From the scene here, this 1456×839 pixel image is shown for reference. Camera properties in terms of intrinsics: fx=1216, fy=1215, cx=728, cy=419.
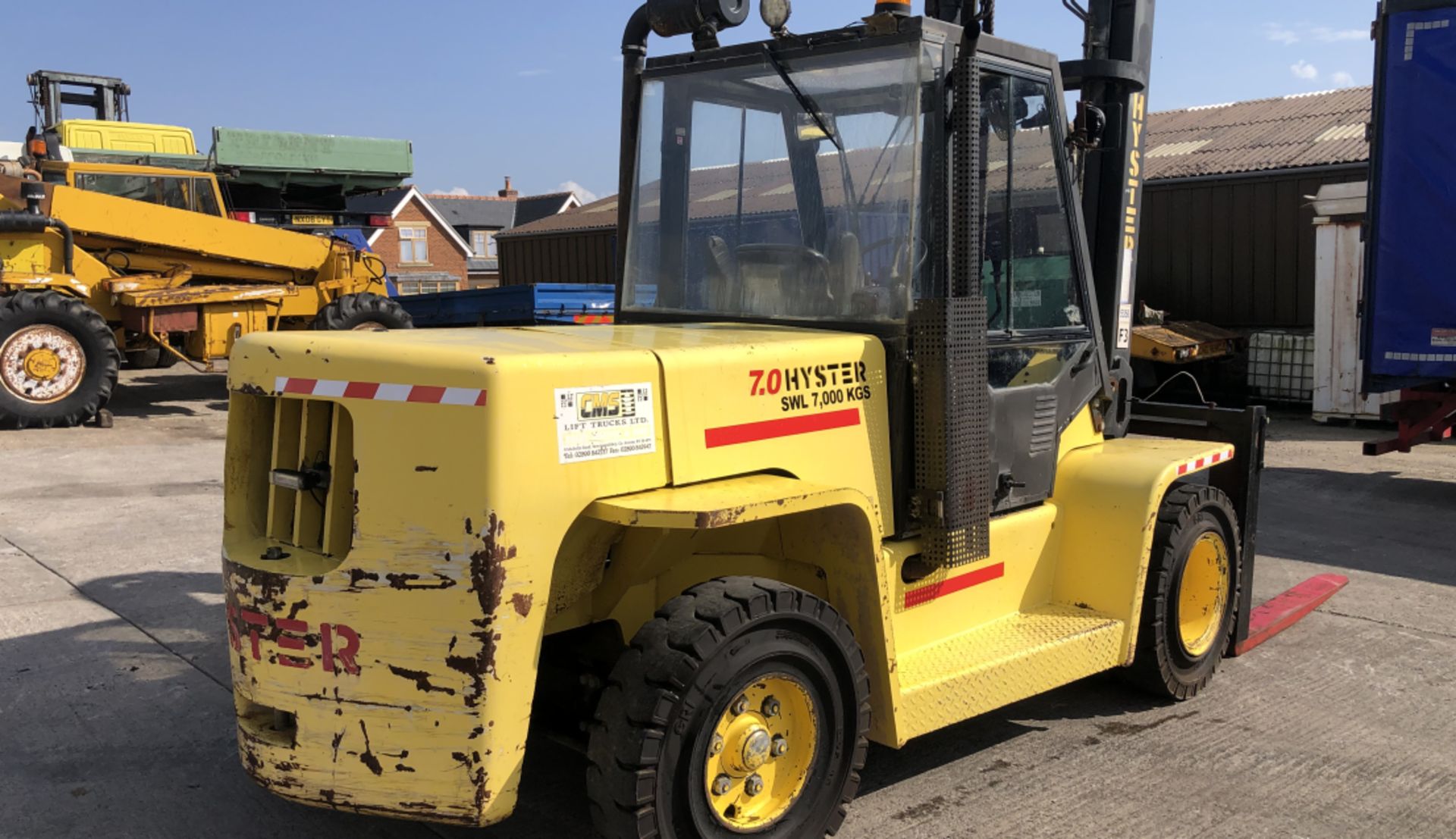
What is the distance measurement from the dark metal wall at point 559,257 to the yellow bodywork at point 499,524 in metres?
22.5

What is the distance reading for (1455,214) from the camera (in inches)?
364

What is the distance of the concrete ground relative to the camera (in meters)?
3.87

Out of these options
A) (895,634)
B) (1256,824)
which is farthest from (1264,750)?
(895,634)

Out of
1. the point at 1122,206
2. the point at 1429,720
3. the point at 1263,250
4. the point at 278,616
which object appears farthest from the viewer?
the point at 1263,250

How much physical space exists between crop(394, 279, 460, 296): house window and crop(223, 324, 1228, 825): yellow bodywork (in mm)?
51289

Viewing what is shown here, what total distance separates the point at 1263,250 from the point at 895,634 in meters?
14.1

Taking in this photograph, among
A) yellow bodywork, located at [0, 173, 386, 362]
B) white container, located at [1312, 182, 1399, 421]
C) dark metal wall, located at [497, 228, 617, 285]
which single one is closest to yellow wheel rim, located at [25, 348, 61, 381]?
yellow bodywork, located at [0, 173, 386, 362]

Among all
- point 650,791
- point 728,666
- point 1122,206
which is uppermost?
point 1122,206

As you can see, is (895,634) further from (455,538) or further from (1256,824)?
(455,538)

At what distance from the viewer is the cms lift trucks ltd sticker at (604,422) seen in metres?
3.09

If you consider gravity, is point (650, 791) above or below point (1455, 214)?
below

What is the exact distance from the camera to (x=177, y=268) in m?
14.7

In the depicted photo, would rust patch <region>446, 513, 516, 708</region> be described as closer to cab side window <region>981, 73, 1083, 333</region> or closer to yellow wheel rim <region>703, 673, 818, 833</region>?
yellow wheel rim <region>703, 673, 818, 833</region>

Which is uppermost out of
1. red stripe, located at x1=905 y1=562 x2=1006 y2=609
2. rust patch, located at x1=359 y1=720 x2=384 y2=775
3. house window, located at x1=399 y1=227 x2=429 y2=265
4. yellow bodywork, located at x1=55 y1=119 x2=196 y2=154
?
house window, located at x1=399 y1=227 x2=429 y2=265
